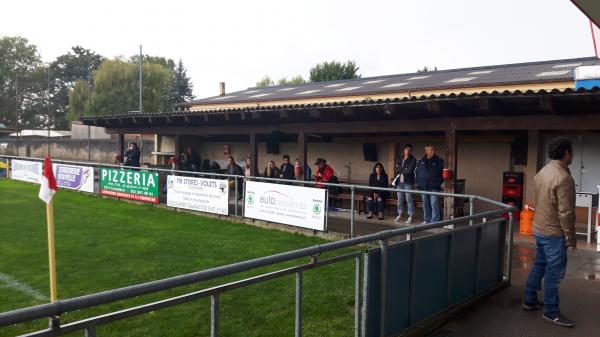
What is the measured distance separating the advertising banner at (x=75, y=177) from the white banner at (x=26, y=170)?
1.93m

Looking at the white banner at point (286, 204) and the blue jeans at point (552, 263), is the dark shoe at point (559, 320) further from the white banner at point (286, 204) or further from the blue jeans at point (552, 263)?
the white banner at point (286, 204)

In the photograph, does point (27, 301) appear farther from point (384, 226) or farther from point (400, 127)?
point (400, 127)

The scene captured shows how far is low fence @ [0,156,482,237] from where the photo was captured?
9758 mm

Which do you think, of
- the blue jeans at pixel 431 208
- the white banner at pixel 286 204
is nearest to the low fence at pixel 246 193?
the white banner at pixel 286 204

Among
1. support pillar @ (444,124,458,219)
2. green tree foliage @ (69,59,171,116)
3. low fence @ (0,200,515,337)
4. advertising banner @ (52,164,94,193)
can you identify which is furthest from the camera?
green tree foliage @ (69,59,171,116)

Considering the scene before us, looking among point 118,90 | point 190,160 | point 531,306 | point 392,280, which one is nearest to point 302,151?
point 190,160

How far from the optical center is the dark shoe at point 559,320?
4.62 meters

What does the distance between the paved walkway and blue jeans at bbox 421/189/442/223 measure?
9.03ft

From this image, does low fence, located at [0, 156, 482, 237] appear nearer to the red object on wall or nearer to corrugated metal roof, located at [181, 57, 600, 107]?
the red object on wall

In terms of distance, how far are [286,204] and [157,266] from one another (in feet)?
12.1

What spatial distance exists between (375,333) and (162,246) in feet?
19.5

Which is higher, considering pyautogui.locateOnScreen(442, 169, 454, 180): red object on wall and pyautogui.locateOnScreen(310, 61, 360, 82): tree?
pyautogui.locateOnScreen(310, 61, 360, 82): tree

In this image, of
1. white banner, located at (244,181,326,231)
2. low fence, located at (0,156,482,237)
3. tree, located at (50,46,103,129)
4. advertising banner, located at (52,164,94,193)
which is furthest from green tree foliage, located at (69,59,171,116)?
white banner, located at (244,181,326,231)

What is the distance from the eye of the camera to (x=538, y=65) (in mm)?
17719
